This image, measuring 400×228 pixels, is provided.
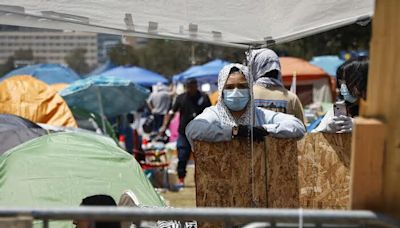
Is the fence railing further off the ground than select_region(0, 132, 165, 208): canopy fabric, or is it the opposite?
the fence railing

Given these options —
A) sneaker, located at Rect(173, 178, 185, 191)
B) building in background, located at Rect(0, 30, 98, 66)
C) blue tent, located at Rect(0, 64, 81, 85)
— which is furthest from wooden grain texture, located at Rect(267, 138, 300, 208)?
building in background, located at Rect(0, 30, 98, 66)

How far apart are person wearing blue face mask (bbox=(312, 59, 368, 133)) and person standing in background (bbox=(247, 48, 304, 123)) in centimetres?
53

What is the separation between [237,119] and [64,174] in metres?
1.78

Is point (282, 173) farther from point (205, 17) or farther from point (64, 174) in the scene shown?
point (64, 174)

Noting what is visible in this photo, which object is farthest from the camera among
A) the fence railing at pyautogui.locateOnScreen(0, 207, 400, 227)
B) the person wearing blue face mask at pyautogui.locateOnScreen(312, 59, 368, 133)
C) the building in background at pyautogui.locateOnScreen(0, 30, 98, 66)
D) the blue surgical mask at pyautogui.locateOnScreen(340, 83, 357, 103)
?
the building in background at pyautogui.locateOnScreen(0, 30, 98, 66)

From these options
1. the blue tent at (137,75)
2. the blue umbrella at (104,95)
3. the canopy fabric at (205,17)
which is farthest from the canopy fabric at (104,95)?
the blue tent at (137,75)

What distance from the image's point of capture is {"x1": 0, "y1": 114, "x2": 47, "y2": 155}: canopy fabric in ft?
24.1

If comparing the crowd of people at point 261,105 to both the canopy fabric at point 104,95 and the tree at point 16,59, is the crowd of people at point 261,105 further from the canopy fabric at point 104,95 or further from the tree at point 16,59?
the tree at point 16,59

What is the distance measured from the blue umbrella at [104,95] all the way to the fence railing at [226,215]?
12.8 meters

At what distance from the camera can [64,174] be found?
5.91 m

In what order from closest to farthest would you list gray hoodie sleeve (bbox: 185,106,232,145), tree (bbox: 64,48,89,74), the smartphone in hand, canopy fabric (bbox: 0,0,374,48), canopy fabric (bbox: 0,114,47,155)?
gray hoodie sleeve (bbox: 185,106,232,145) → canopy fabric (bbox: 0,0,374,48) → the smartphone in hand → canopy fabric (bbox: 0,114,47,155) → tree (bbox: 64,48,89,74)

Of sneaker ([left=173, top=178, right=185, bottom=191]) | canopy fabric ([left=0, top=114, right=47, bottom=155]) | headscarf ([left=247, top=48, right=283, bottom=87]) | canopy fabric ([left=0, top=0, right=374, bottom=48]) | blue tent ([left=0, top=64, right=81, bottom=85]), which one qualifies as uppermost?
canopy fabric ([left=0, top=0, right=374, bottom=48])

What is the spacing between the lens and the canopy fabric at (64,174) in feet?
18.5

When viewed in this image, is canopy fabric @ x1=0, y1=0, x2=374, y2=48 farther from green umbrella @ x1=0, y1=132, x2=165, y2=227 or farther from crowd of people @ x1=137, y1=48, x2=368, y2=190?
green umbrella @ x1=0, y1=132, x2=165, y2=227
